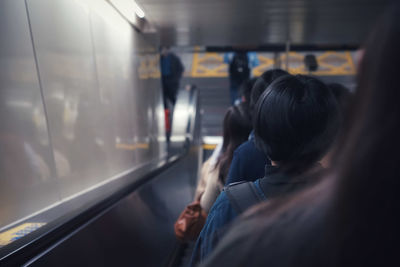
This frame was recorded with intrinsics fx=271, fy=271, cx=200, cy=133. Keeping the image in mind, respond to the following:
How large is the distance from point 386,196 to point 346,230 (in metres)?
0.07

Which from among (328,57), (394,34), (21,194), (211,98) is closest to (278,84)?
(394,34)

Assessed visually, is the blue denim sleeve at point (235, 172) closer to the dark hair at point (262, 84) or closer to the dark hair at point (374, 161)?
the dark hair at point (262, 84)

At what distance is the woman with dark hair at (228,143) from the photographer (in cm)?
183

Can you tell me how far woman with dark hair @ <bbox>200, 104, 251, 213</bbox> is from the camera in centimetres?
183

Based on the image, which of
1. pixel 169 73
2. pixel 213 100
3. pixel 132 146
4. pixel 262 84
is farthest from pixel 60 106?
pixel 213 100

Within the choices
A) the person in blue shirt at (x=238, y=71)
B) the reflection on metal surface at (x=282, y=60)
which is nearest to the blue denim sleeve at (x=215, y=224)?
the person in blue shirt at (x=238, y=71)

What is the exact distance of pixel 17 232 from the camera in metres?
1.50

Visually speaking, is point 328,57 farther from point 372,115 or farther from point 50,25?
point 372,115

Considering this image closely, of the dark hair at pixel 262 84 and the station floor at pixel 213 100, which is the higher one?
the dark hair at pixel 262 84

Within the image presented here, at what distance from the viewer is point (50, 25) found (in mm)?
2412

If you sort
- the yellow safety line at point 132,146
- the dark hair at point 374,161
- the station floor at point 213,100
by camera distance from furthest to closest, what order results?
1. the station floor at point 213,100
2. the yellow safety line at point 132,146
3. the dark hair at point 374,161

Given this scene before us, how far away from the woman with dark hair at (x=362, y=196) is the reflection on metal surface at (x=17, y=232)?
1428 millimetres

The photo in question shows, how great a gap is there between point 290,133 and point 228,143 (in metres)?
1.11

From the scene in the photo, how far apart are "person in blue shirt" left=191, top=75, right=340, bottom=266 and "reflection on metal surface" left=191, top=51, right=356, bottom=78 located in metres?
13.0
